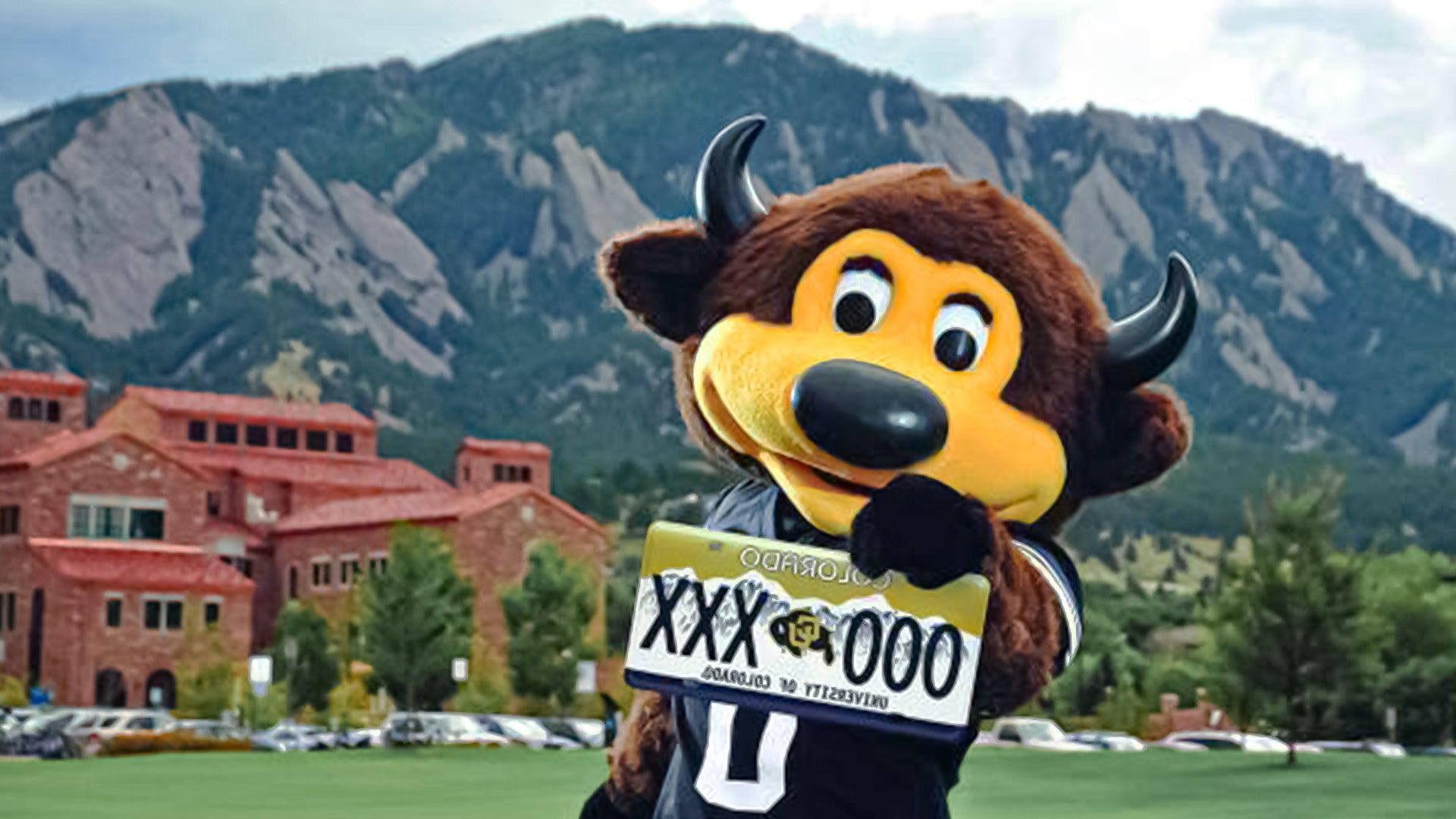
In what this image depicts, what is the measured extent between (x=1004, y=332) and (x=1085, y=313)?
0.29 m

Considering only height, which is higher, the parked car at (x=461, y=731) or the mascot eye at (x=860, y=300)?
the mascot eye at (x=860, y=300)

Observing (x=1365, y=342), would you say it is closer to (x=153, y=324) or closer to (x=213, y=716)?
(x=153, y=324)

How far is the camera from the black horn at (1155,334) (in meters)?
4.72

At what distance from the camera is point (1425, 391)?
181 metres

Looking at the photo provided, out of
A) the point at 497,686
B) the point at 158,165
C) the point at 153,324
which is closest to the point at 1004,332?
the point at 497,686

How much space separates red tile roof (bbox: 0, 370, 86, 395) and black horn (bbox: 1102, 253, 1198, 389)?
6283 centimetres

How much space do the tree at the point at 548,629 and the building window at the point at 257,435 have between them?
28.5 meters

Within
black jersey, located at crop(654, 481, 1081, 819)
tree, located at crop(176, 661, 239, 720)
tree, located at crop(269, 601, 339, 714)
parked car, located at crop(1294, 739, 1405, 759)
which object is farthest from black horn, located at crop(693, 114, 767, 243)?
tree, located at crop(269, 601, 339, 714)

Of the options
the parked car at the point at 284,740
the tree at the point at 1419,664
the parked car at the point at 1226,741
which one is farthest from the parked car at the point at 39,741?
the tree at the point at 1419,664

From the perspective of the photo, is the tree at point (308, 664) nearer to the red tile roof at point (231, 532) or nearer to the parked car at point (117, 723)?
the parked car at point (117, 723)

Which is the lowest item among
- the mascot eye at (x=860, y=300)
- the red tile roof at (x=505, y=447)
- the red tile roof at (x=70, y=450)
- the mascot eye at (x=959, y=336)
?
the mascot eye at (x=959, y=336)

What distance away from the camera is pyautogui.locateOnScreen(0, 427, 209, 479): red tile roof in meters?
56.6

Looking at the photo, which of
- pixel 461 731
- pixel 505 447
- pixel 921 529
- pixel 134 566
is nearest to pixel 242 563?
pixel 505 447

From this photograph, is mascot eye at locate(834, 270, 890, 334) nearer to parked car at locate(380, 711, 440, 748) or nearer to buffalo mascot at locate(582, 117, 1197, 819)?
buffalo mascot at locate(582, 117, 1197, 819)
